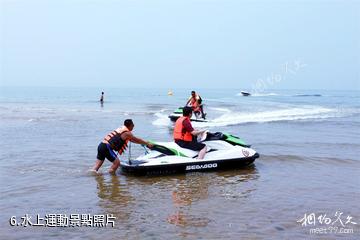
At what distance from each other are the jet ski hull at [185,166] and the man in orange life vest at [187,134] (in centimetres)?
24

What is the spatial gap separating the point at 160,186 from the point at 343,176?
394 centimetres

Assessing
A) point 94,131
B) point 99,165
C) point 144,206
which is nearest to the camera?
point 144,206

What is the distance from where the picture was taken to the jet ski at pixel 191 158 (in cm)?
888

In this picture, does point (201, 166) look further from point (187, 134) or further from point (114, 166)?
point (114, 166)

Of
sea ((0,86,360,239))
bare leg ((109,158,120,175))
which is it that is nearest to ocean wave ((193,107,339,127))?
sea ((0,86,360,239))

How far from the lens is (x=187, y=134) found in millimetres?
9227

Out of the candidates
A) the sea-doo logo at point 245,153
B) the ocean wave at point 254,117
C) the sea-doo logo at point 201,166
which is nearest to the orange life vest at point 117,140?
the sea-doo logo at point 201,166

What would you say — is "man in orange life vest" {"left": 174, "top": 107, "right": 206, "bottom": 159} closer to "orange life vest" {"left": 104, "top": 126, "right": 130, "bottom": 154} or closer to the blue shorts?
"orange life vest" {"left": 104, "top": 126, "right": 130, "bottom": 154}

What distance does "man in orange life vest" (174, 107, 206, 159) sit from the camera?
9.14 m

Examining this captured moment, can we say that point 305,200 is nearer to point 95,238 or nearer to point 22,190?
point 95,238

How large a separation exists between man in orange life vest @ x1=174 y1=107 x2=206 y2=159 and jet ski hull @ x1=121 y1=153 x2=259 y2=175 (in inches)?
9.5

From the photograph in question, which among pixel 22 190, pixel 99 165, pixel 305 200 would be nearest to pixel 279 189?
pixel 305 200

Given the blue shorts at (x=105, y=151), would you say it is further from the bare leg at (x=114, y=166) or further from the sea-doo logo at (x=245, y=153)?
the sea-doo logo at (x=245, y=153)

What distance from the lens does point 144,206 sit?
6.67m
